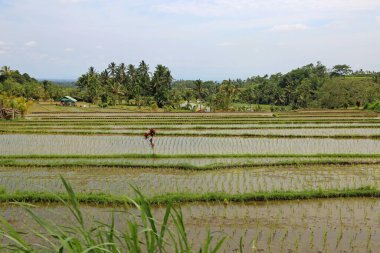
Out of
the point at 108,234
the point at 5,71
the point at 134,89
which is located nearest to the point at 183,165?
the point at 108,234

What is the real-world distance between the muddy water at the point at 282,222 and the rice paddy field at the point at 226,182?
2 centimetres

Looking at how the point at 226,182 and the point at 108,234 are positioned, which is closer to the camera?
the point at 108,234

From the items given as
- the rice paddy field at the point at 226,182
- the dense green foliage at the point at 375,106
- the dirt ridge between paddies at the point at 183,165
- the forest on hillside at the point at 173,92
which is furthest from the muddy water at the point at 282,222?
the forest on hillside at the point at 173,92

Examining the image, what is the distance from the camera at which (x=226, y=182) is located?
8.73m

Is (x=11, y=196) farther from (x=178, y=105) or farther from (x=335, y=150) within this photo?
(x=178, y=105)

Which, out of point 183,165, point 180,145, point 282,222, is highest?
point 180,145

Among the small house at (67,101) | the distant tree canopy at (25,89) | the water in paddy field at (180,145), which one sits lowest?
the water in paddy field at (180,145)

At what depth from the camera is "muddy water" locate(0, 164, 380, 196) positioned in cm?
832

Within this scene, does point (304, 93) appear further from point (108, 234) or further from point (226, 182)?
point (108, 234)

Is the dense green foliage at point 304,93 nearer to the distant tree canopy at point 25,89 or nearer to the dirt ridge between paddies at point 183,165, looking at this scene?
the distant tree canopy at point 25,89

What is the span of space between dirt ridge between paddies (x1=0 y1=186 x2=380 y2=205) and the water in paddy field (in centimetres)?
488

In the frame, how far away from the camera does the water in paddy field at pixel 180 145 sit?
42.0ft

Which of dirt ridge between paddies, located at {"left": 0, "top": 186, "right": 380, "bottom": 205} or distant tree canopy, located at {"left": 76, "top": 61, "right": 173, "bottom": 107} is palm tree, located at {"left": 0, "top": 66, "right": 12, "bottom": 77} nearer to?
distant tree canopy, located at {"left": 76, "top": 61, "right": 173, "bottom": 107}

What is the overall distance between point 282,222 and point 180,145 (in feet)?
26.5
